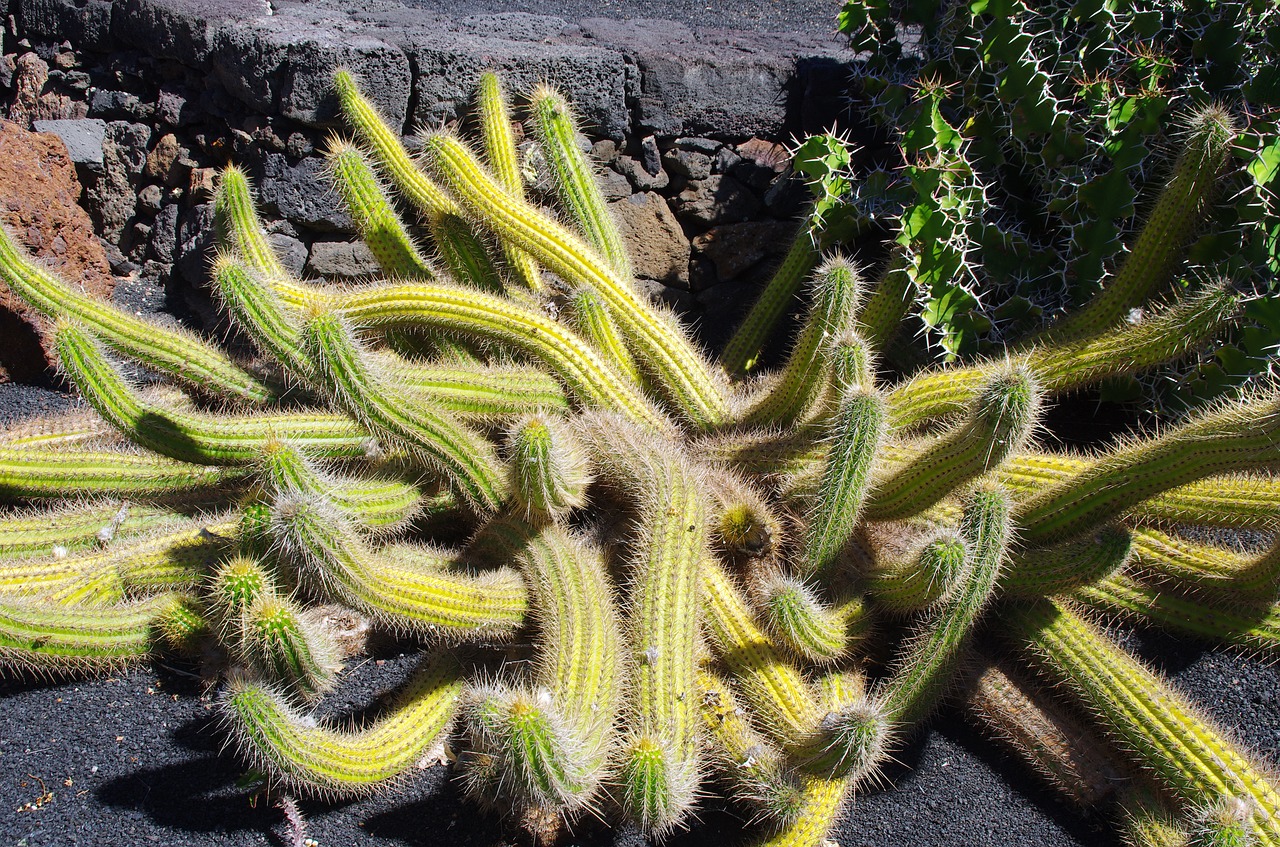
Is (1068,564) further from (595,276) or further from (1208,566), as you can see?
(595,276)

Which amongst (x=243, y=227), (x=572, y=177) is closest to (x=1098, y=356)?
(x=572, y=177)

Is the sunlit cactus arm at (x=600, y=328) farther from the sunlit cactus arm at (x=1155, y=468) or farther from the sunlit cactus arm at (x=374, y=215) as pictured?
the sunlit cactus arm at (x=1155, y=468)

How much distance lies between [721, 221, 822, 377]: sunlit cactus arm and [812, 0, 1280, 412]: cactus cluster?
0.65 feet

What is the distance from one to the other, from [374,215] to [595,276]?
0.89 m

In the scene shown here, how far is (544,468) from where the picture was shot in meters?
2.28

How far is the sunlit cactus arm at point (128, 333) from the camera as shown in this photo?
2783 millimetres

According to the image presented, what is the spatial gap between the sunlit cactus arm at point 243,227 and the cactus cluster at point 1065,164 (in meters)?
2.10

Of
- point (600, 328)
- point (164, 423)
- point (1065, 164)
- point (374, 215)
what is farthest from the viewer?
point (374, 215)

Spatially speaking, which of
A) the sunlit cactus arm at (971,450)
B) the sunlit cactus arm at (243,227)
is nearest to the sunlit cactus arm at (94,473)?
the sunlit cactus arm at (243,227)

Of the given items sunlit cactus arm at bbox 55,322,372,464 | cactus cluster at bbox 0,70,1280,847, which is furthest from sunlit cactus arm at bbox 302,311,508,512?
sunlit cactus arm at bbox 55,322,372,464

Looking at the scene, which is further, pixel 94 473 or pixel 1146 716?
pixel 94 473

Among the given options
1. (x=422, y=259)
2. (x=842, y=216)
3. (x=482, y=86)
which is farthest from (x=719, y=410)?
(x=482, y=86)

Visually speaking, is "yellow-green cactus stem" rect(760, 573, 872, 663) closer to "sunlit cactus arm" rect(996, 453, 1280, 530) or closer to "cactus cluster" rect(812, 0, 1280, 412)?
"sunlit cactus arm" rect(996, 453, 1280, 530)

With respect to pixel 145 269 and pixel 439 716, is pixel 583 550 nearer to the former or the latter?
pixel 439 716
